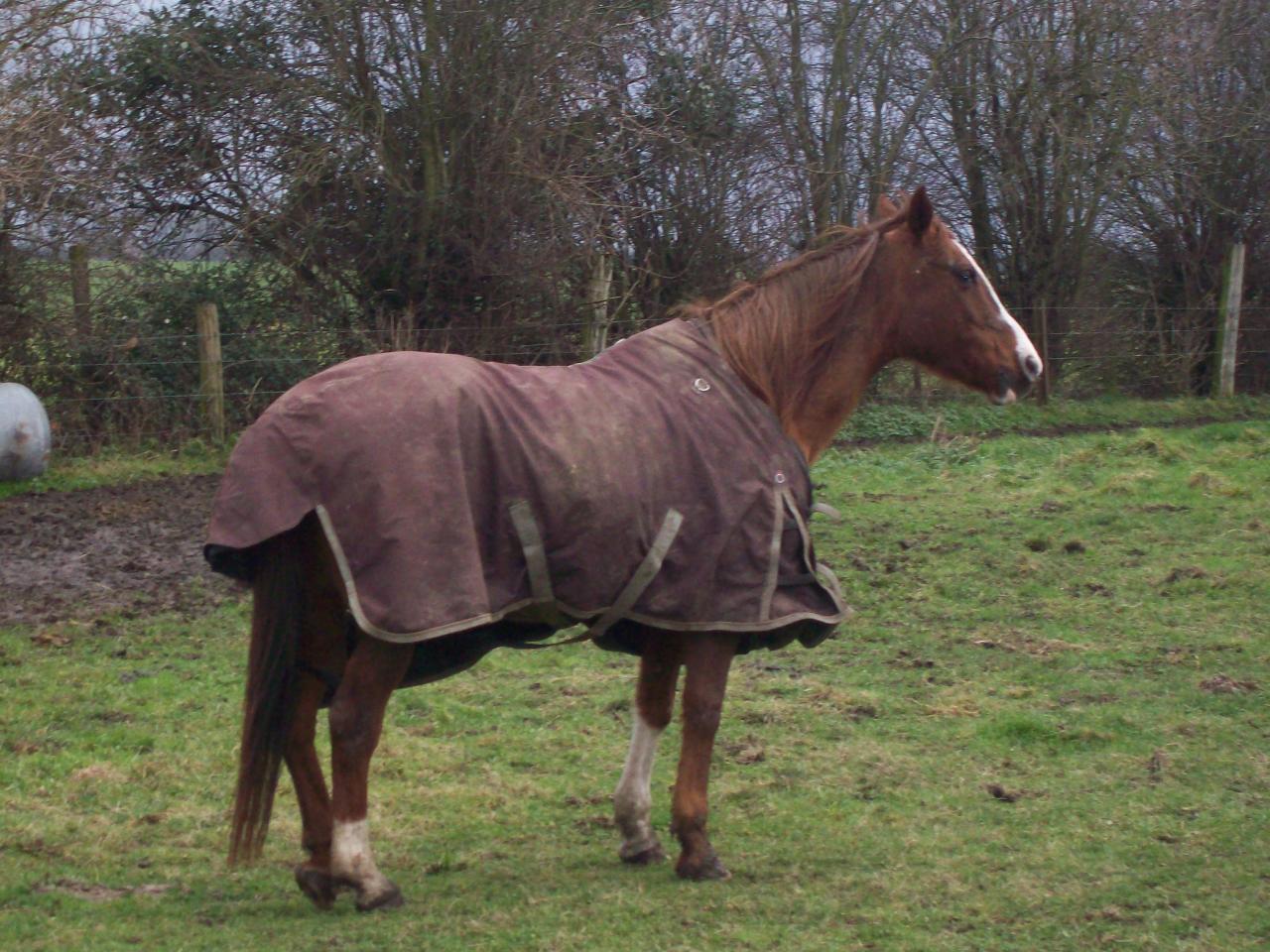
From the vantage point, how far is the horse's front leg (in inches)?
158

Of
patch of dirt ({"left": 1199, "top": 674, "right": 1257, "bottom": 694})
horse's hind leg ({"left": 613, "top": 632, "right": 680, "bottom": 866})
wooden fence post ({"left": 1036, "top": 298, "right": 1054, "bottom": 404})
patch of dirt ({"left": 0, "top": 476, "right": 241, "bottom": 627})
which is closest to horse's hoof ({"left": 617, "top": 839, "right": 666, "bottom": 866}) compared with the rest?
horse's hind leg ({"left": 613, "top": 632, "right": 680, "bottom": 866})

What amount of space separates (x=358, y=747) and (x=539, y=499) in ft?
2.74

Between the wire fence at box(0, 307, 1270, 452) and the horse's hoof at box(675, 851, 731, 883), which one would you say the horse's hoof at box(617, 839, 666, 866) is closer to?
the horse's hoof at box(675, 851, 731, 883)

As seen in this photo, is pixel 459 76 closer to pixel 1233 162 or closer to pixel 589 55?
pixel 589 55

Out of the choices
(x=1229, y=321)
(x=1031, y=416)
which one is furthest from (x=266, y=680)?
(x=1229, y=321)

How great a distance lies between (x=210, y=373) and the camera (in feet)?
37.1

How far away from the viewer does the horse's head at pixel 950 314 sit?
14.8 ft

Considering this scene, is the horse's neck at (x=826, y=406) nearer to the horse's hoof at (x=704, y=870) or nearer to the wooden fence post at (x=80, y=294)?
the horse's hoof at (x=704, y=870)

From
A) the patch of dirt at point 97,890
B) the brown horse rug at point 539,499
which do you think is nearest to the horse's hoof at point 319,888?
the patch of dirt at point 97,890

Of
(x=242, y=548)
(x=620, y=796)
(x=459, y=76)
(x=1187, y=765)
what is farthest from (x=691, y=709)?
(x=459, y=76)

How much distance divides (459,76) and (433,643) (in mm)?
9176

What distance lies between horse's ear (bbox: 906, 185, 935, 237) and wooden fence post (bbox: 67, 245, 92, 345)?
28.1ft

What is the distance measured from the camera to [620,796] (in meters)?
4.23

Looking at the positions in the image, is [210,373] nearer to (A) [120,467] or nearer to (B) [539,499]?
(A) [120,467]
